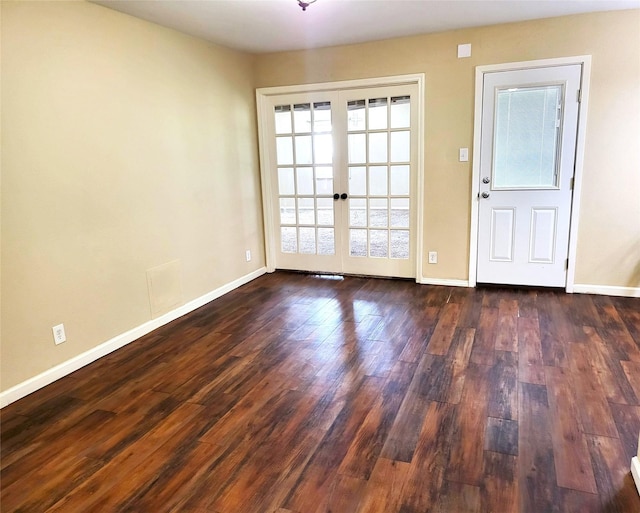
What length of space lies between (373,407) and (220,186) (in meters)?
2.80

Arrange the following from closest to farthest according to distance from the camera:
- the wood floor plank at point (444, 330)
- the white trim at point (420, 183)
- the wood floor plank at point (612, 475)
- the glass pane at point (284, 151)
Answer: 1. the wood floor plank at point (612, 475)
2. the wood floor plank at point (444, 330)
3. the white trim at point (420, 183)
4. the glass pane at point (284, 151)

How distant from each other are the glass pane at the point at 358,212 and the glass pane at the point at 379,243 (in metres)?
0.16

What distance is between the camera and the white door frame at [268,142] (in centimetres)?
425

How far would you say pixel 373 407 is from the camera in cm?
236

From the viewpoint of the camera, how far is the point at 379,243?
4.75 meters

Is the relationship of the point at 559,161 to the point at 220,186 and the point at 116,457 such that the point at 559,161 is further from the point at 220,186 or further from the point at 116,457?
the point at 116,457

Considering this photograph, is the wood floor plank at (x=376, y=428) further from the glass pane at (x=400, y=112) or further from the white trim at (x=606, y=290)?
the glass pane at (x=400, y=112)

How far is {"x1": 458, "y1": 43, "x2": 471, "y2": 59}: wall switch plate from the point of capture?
13.0 ft

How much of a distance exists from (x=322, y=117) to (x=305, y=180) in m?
0.70

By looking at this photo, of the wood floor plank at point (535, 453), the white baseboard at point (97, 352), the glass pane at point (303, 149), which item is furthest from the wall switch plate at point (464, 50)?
the white baseboard at point (97, 352)

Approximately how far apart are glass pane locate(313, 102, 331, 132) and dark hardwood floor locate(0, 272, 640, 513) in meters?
2.15

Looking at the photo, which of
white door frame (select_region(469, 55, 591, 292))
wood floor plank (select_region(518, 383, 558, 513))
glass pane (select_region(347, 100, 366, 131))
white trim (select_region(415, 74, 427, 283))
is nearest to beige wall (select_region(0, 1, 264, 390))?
glass pane (select_region(347, 100, 366, 131))

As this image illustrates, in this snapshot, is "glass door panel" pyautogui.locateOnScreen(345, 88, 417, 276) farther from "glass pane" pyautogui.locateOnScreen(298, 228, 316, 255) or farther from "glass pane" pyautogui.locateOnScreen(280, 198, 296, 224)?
"glass pane" pyautogui.locateOnScreen(280, 198, 296, 224)

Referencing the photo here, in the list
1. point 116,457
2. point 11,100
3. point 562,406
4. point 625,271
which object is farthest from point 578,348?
point 11,100
